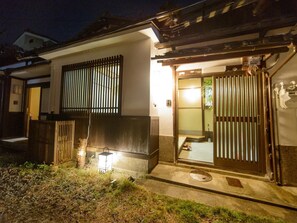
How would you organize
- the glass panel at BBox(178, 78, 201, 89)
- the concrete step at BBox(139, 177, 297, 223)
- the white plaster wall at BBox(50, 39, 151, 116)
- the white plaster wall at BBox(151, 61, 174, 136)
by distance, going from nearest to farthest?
the concrete step at BBox(139, 177, 297, 223)
the white plaster wall at BBox(50, 39, 151, 116)
the white plaster wall at BBox(151, 61, 174, 136)
the glass panel at BBox(178, 78, 201, 89)

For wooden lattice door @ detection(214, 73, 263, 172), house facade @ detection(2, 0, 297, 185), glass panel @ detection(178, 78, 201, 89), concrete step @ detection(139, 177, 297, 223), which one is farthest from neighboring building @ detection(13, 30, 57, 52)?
concrete step @ detection(139, 177, 297, 223)

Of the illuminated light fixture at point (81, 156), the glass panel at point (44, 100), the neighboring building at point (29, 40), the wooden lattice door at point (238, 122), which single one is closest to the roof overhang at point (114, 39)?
the glass panel at point (44, 100)

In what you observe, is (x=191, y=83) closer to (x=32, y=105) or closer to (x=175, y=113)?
(x=175, y=113)

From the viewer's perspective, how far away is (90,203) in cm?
270

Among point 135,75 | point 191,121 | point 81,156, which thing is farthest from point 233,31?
point 81,156

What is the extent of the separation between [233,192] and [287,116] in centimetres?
236

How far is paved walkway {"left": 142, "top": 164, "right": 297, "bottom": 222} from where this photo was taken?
263cm

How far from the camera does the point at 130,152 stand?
14.2ft

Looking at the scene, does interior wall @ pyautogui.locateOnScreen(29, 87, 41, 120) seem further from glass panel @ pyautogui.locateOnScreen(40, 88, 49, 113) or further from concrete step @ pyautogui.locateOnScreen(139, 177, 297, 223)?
concrete step @ pyautogui.locateOnScreen(139, 177, 297, 223)

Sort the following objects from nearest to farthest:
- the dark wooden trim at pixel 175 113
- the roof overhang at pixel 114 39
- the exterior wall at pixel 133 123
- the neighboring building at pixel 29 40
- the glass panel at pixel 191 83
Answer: the roof overhang at pixel 114 39 → the exterior wall at pixel 133 123 → the dark wooden trim at pixel 175 113 → the glass panel at pixel 191 83 → the neighboring building at pixel 29 40

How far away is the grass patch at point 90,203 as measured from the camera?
234cm

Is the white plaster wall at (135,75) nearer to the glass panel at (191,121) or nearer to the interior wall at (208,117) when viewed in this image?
the glass panel at (191,121)

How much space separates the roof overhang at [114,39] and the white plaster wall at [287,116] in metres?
3.50

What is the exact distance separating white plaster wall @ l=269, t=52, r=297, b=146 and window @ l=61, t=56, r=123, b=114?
4.51 m
